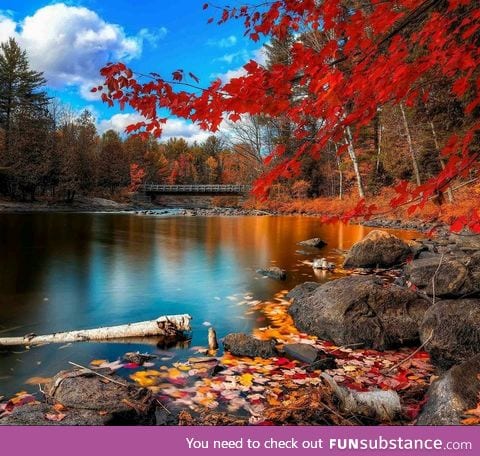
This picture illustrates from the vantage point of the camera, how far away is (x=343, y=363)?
5.21 m

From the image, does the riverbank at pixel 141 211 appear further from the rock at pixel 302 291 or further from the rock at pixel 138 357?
the rock at pixel 138 357

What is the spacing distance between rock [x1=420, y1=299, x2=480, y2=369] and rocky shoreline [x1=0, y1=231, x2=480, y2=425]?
0.04 ft

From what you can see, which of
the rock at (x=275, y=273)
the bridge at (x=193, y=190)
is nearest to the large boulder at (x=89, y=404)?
the rock at (x=275, y=273)

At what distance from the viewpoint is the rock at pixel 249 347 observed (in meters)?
5.47

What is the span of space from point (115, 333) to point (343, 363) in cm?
338

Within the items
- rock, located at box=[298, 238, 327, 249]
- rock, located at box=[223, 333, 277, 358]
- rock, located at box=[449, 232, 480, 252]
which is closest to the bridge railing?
rock, located at box=[298, 238, 327, 249]

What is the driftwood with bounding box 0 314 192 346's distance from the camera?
593 cm

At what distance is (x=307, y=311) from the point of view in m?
6.77

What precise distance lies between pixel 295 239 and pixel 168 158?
7575 centimetres

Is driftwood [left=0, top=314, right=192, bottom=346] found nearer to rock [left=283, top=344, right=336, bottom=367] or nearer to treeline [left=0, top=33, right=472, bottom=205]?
rock [left=283, top=344, right=336, bottom=367]

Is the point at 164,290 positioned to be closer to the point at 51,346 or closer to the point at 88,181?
the point at 51,346

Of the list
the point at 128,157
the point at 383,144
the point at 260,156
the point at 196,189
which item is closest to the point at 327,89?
the point at 383,144

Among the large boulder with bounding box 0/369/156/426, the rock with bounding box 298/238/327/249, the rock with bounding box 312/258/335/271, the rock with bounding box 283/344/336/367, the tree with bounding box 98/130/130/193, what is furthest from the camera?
the tree with bounding box 98/130/130/193

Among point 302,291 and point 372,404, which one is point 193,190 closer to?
point 302,291
